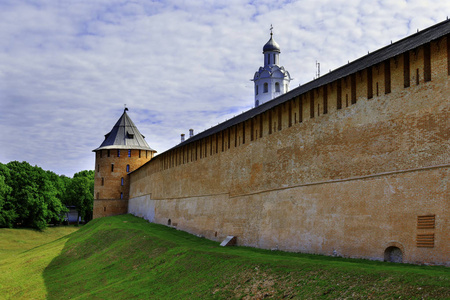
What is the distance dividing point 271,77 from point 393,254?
130 feet

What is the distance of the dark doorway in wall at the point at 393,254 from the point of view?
11609 millimetres

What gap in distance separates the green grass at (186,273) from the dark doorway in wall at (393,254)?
0.51 metres

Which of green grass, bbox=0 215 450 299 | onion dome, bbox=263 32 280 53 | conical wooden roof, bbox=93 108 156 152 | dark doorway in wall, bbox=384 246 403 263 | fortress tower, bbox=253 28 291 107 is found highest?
onion dome, bbox=263 32 280 53

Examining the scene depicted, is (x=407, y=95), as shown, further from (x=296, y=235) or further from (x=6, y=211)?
(x=6, y=211)

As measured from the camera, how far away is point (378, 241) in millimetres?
12203

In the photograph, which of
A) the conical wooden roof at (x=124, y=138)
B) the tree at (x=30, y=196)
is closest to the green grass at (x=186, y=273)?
the conical wooden roof at (x=124, y=138)

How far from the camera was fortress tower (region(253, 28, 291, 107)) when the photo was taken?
5028 centimetres

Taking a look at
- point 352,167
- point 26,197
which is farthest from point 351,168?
point 26,197

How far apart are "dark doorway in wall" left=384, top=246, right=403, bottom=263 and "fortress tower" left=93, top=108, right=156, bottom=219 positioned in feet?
103

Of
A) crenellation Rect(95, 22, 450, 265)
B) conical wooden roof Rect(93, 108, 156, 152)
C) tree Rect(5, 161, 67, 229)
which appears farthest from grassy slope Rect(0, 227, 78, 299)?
conical wooden roof Rect(93, 108, 156, 152)

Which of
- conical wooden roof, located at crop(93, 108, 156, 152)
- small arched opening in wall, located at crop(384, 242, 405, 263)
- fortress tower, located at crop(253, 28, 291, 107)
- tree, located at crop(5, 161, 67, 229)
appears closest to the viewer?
small arched opening in wall, located at crop(384, 242, 405, 263)

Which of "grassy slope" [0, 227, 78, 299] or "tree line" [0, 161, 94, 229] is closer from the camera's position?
"grassy slope" [0, 227, 78, 299]

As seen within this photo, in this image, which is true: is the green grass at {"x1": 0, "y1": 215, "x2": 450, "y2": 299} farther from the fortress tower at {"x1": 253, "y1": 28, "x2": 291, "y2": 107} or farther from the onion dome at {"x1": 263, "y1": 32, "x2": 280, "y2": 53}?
the onion dome at {"x1": 263, "y1": 32, "x2": 280, "y2": 53}

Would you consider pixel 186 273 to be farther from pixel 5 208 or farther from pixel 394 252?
pixel 5 208
